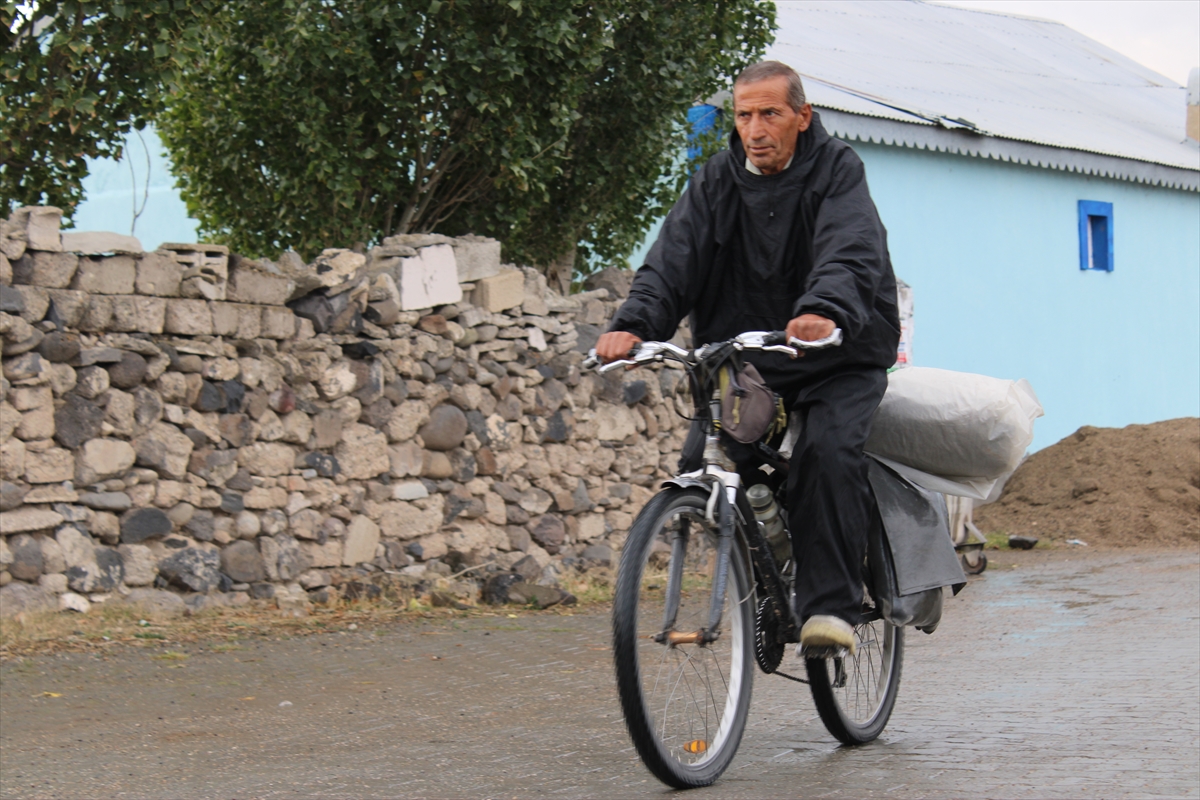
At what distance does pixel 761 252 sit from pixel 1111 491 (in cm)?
1067

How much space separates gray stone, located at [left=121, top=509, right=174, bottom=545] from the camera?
7234 mm

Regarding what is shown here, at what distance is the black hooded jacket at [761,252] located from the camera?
401 cm

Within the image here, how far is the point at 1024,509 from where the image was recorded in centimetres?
1397

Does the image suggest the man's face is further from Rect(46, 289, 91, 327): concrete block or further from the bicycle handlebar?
Rect(46, 289, 91, 327): concrete block

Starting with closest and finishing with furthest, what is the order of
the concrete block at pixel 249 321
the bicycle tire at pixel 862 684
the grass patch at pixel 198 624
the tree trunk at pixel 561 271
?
the bicycle tire at pixel 862 684 < the grass patch at pixel 198 624 < the concrete block at pixel 249 321 < the tree trunk at pixel 561 271

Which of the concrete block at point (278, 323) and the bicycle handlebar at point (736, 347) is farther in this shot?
the concrete block at point (278, 323)

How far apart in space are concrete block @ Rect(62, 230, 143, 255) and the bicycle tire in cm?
460

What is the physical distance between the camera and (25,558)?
22.3 feet

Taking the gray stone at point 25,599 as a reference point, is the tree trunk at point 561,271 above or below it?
above

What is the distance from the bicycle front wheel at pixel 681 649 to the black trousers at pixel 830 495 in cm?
19

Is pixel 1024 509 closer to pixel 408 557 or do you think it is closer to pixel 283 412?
pixel 408 557

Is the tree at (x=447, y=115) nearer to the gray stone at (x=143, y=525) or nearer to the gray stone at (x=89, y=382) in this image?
the gray stone at (x=89, y=382)

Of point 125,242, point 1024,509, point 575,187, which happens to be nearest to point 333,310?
point 125,242

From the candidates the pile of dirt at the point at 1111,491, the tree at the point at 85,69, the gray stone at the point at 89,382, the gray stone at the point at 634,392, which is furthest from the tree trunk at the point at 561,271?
the pile of dirt at the point at 1111,491
